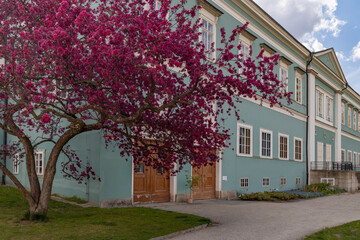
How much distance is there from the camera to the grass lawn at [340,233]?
26.0 ft

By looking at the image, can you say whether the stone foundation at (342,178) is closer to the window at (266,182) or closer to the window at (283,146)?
the window at (283,146)

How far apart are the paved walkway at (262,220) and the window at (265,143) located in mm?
5877

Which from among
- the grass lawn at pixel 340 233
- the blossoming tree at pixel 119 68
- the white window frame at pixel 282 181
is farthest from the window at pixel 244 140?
the blossoming tree at pixel 119 68

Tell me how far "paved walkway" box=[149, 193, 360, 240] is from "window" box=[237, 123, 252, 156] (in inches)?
163

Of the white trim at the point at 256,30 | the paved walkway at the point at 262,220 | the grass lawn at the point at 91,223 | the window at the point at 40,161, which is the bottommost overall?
the paved walkway at the point at 262,220

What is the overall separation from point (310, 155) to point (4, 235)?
2196 centimetres

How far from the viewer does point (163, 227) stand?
8359 millimetres

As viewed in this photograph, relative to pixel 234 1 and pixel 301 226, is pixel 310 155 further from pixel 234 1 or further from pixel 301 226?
pixel 301 226

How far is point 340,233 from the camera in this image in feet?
27.9

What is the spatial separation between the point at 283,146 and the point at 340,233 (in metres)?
13.7

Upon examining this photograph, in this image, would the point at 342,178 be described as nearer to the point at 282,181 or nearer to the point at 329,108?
the point at 282,181

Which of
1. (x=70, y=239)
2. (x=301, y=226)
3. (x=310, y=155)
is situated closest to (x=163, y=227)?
(x=70, y=239)

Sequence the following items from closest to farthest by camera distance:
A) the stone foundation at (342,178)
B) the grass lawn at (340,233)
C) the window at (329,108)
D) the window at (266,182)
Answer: the grass lawn at (340,233) < the window at (266,182) < the stone foundation at (342,178) < the window at (329,108)

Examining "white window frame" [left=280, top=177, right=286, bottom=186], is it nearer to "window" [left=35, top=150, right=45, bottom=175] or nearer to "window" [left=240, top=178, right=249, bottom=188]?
"window" [left=240, top=178, right=249, bottom=188]
